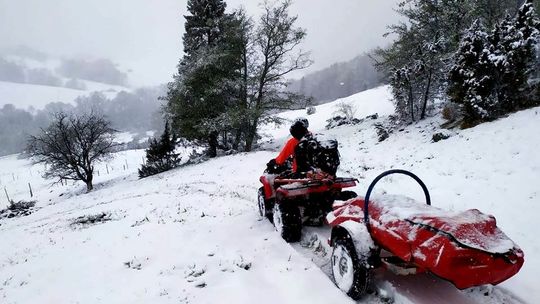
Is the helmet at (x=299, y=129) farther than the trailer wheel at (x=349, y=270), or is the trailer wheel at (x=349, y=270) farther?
the helmet at (x=299, y=129)

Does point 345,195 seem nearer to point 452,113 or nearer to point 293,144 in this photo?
point 293,144

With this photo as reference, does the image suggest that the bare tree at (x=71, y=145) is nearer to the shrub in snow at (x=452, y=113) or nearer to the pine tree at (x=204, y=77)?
the pine tree at (x=204, y=77)

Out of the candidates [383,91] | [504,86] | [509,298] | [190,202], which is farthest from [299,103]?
[383,91]

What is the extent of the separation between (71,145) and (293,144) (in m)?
32.4

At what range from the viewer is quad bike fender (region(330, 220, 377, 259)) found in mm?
4000

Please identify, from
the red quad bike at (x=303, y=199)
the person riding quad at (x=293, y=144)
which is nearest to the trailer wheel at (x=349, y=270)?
the red quad bike at (x=303, y=199)

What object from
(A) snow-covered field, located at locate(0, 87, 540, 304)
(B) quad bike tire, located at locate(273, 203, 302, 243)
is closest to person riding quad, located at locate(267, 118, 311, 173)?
(B) quad bike tire, located at locate(273, 203, 302, 243)

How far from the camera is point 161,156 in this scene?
104ft

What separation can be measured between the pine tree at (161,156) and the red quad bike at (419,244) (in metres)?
29.0

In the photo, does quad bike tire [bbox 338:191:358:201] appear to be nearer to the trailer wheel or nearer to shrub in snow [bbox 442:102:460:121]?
the trailer wheel

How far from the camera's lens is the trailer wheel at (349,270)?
4.02m

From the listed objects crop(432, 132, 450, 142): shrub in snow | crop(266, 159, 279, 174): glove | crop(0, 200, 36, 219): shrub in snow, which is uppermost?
crop(266, 159, 279, 174): glove

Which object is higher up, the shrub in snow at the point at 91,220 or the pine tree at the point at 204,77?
the pine tree at the point at 204,77

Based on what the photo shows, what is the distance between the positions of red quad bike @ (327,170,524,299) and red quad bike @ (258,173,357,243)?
124 cm
